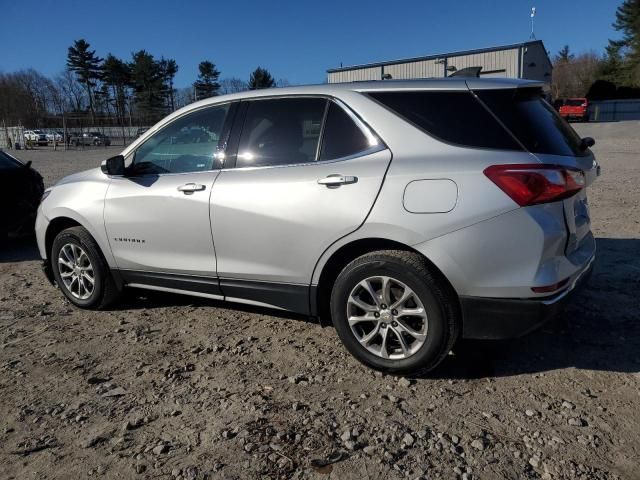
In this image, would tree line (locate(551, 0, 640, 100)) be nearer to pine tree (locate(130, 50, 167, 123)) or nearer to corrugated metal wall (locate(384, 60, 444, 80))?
corrugated metal wall (locate(384, 60, 444, 80))

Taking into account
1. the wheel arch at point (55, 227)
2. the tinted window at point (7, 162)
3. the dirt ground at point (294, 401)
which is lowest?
the dirt ground at point (294, 401)

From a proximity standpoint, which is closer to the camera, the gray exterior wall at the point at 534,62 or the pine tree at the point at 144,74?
the gray exterior wall at the point at 534,62

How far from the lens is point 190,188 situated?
3.91 metres

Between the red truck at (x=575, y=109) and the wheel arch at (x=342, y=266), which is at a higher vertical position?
the red truck at (x=575, y=109)

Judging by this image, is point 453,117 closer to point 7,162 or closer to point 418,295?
point 418,295

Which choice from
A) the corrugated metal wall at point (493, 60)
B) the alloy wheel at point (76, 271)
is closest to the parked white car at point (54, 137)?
the corrugated metal wall at point (493, 60)

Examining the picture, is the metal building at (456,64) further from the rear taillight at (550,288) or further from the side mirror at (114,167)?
the rear taillight at (550,288)

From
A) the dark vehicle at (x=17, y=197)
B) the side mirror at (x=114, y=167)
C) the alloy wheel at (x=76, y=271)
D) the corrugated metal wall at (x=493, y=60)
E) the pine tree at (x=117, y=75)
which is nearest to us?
the side mirror at (x=114, y=167)

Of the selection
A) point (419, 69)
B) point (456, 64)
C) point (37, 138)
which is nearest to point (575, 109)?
point (456, 64)

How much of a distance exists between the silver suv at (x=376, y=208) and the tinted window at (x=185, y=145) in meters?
0.01

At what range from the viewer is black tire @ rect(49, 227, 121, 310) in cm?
455

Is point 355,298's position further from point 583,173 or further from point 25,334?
point 25,334

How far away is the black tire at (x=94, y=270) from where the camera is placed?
14.9 feet

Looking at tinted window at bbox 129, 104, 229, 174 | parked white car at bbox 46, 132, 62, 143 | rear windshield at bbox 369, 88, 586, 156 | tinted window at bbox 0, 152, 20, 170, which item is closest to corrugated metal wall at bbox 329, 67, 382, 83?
parked white car at bbox 46, 132, 62, 143
